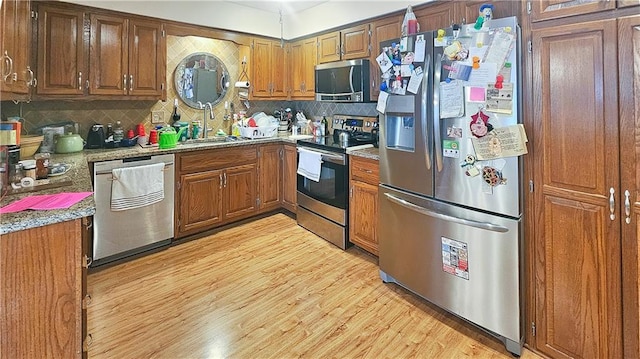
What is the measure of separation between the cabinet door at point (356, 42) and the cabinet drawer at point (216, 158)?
57.5 inches

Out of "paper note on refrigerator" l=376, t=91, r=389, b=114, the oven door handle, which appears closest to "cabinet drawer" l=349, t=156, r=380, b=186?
the oven door handle

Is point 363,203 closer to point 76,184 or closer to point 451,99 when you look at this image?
point 451,99

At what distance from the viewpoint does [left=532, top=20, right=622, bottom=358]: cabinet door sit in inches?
62.5

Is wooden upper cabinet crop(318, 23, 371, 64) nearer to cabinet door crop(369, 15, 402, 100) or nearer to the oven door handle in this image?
cabinet door crop(369, 15, 402, 100)

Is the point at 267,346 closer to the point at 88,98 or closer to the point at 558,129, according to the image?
the point at 558,129

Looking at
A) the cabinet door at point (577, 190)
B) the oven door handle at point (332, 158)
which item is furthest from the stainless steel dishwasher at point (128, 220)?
the cabinet door at point (577, 190)

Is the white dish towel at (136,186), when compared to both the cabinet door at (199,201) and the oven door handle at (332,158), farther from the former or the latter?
the oven door handle at (332,158)

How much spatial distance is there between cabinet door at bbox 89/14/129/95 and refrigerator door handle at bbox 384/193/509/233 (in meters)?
2.63

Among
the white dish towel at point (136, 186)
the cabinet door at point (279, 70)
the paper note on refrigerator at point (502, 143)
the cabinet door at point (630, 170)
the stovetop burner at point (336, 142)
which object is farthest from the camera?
the cabinet door at point (279, 70)

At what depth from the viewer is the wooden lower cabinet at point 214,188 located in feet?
11.4

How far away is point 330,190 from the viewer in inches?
138

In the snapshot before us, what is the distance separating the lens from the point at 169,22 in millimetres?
3494

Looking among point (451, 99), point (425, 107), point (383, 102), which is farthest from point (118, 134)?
point (451, 99)

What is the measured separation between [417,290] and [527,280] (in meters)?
0.73
